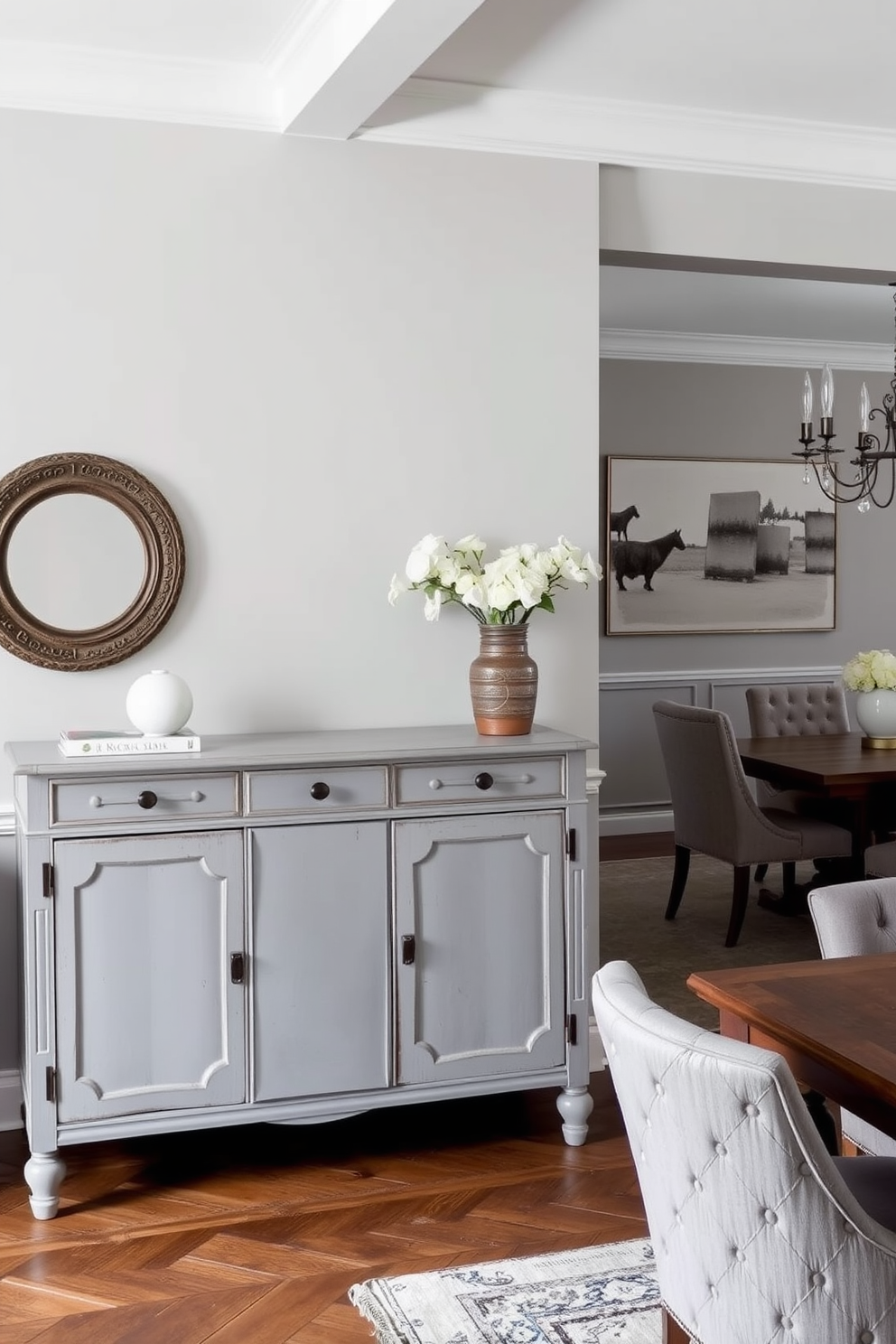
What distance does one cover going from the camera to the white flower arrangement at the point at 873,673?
5434 millimetres

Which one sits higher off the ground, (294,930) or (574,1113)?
(294,930)

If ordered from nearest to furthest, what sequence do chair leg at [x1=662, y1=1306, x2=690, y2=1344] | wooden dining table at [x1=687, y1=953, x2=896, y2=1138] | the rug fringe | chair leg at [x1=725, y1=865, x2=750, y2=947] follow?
wooden dining table at [x1=687, y1=953, x2=896, y2=1138] < chair leg at [x1=662, y1=1306, x2=690, y2=1344] < the rug fringe < chair leg at [x1=725, y1=865, x2=750, y2=947]

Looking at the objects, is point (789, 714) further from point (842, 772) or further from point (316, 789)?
point (316, 789)

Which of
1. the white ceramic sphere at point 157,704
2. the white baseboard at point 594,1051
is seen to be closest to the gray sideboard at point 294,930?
the white ceramic sphere at point 157,704

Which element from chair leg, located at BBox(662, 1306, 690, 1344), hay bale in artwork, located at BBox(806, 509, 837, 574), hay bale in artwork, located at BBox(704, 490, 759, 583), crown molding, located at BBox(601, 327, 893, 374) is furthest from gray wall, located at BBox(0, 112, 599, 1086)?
hay bale in artwork, located at BBox(806, 509, 837, 574)

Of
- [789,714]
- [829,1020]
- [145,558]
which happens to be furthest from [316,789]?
[789,714]

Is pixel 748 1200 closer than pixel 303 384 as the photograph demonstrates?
Yes

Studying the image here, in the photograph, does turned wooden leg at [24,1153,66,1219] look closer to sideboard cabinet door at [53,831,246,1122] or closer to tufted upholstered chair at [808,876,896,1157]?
sideboard cabinet door at [53,831,246,1122]

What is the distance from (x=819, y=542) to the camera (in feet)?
24.5

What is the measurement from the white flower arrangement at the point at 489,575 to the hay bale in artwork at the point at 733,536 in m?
3.99

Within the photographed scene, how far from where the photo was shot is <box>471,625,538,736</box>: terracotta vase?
3309mm

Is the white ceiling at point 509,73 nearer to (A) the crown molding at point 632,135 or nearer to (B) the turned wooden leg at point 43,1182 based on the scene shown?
(A) the crown molding at point 632,135

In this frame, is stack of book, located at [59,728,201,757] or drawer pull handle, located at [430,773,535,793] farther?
drawer pull handle, located at [430,773,535,793]

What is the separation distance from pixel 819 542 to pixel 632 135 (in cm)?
421
